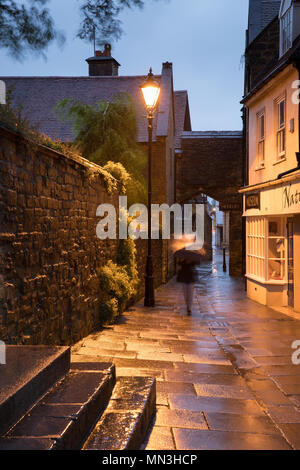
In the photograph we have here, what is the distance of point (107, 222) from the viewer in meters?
8.75

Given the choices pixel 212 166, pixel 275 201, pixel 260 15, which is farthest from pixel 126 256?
pixel 212 166

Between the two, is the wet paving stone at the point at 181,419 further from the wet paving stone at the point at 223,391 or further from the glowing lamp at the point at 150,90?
the glowing lamp at the point at 150,90

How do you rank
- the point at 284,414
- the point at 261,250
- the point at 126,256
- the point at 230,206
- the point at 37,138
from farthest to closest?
the point at 230,206 < the point at 261,250 < the point at 126,256 < the point at 37,138 < the point at 284,414

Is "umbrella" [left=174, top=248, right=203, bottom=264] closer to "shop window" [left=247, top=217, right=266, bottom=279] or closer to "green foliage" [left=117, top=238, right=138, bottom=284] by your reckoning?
"green foliage" [left=117, top=238, right=138, bottom=284]

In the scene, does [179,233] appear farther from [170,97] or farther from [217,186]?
[170,97]

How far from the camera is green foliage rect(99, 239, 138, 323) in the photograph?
8211mm

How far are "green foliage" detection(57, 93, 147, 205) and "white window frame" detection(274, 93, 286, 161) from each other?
17.2ft

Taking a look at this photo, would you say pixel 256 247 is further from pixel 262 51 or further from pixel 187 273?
pixel 262 51

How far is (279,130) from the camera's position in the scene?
1192 centimetres

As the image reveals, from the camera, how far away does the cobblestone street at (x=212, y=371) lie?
139 inches

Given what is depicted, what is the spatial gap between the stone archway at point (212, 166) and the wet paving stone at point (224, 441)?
837 inches

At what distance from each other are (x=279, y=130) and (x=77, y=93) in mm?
14413

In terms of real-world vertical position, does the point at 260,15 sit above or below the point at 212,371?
above

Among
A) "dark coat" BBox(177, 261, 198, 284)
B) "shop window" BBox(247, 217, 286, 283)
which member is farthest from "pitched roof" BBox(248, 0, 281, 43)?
"dark coat" BBox(177, 261, 198, 284)
